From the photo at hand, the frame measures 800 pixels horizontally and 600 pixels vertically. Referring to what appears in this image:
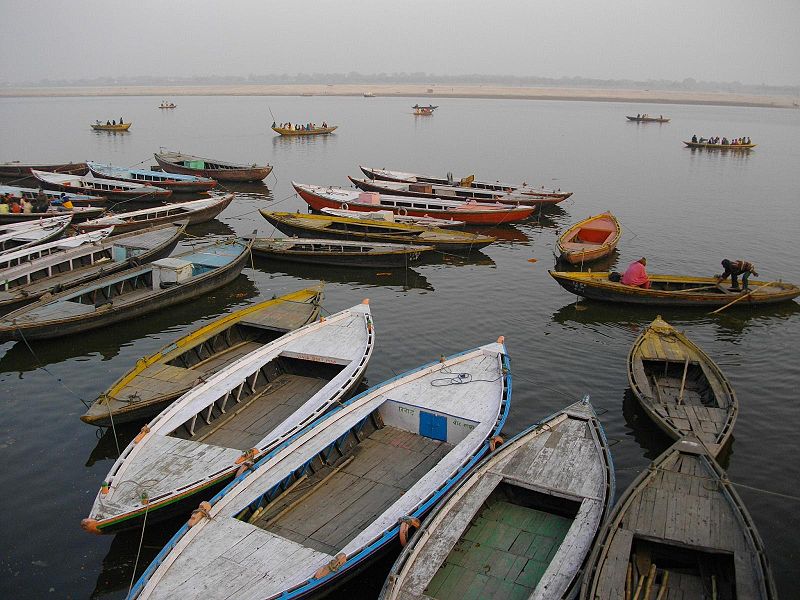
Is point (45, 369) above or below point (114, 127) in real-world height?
below

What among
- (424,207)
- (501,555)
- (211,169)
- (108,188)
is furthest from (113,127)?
(501,555)

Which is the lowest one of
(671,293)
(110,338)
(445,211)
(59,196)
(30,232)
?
(110,338)

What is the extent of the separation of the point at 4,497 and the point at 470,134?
104m

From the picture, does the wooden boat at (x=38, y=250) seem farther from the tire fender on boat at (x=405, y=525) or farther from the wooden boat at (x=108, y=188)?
the tire fender on boat at (x=405, y=525)

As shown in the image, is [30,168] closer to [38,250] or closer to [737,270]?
[38,250]

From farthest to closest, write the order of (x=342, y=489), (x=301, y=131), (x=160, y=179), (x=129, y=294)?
(x=301, y=131), (x=160, y=179), (x=129, y=294), (x=342, y=489)

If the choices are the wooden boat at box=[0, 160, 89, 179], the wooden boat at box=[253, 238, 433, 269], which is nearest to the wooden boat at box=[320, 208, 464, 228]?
the wooden boat at box=[253, 238, 433, 269]

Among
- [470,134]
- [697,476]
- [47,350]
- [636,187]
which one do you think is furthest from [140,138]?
[697,476]

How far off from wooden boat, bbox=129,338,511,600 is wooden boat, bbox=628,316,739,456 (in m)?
4.23

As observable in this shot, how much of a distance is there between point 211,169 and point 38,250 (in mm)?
31700

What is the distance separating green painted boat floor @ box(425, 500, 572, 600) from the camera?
36.9ft

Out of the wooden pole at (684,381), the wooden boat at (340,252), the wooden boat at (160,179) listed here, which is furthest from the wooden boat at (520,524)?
the wooden boat at (160,179)

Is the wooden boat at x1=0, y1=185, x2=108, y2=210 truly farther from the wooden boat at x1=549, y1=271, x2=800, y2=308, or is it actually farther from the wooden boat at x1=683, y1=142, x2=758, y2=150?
the wooden boat at x1=683, y1=142, x2=758, y2=150

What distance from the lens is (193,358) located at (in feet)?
65.0
